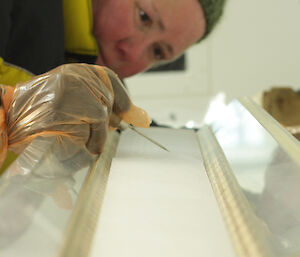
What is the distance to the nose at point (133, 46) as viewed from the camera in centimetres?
134

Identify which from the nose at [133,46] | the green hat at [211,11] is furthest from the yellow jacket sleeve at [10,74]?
the green hat at [211,11]

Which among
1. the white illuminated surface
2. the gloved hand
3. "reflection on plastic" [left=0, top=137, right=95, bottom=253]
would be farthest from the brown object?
"reflection on plastic" [left=0, top=137, right=95, bottom=253]

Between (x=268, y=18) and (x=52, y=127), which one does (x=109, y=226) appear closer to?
(x=52, y=127)

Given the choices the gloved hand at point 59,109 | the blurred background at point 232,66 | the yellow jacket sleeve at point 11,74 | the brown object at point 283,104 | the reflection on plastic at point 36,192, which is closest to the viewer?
the reflection on plastic at point 36,192

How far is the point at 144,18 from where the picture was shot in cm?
132

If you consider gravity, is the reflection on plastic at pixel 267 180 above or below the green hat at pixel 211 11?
below

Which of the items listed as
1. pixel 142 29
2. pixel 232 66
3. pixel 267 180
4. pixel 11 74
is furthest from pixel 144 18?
pixel 232 66

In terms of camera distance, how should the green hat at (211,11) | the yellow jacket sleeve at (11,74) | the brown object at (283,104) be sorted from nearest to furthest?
the yellow jacket sleeve at (11,74) → the green hat at (211,11) → the brown object at (283,104)

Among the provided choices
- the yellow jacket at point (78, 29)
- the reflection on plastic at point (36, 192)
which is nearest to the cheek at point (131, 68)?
the yellow jacket at point (78, 29)

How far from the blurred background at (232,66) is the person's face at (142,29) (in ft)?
4.38

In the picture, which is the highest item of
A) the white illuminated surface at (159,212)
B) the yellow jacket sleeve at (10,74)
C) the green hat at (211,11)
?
the green hat at (211,11)

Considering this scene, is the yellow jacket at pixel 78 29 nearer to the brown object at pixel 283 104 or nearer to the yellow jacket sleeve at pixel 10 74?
the yellow jacket sleeve at pixel 10 74

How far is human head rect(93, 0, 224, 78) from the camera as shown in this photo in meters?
1.27

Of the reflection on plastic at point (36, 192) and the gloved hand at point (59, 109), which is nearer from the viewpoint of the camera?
the reflection on plastic at point (36, 192)
